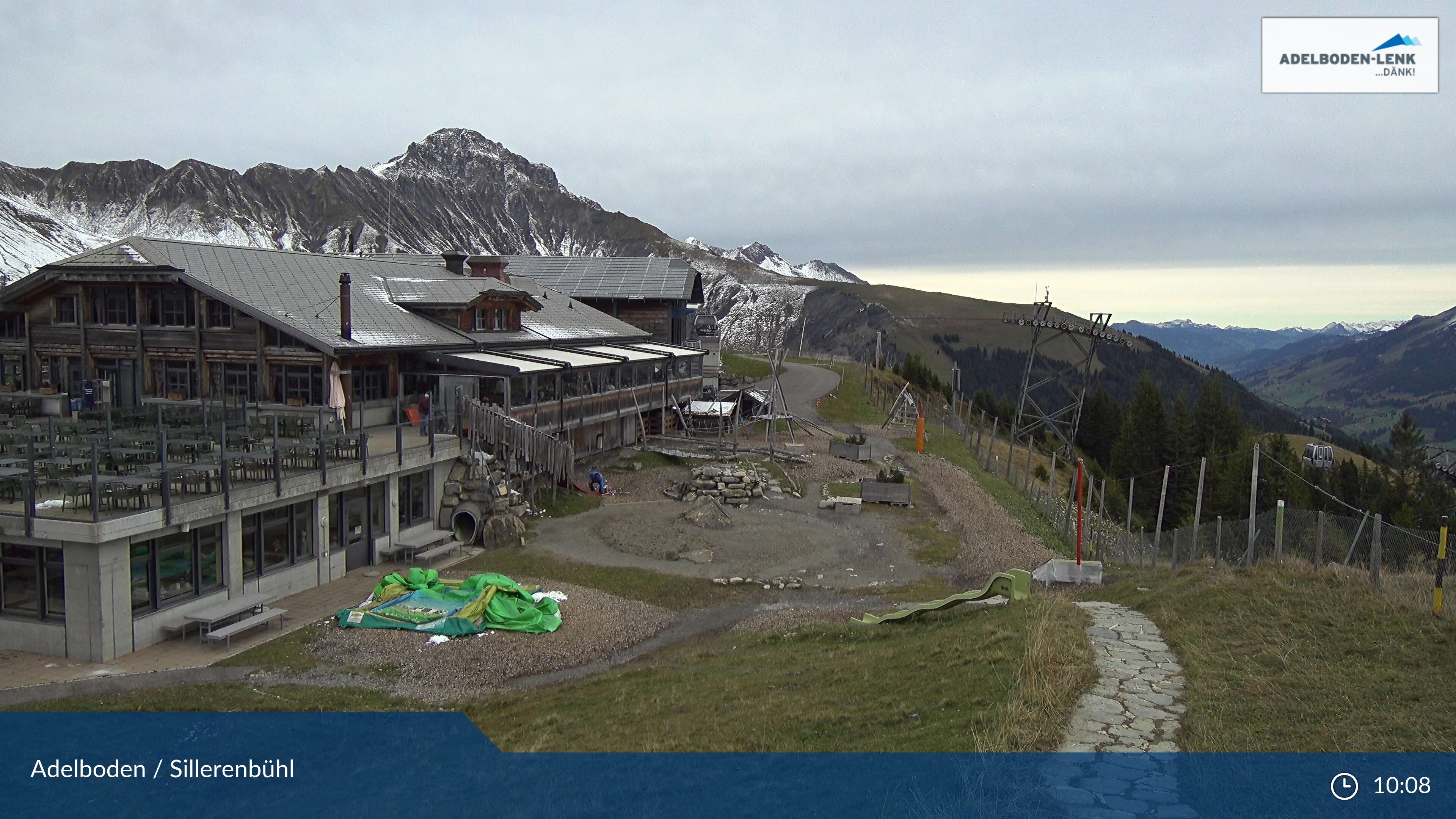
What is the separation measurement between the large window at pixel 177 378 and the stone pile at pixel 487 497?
1087 centimetres

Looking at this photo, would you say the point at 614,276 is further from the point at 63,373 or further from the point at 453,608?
the point at 453,608

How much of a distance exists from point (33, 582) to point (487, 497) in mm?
12095

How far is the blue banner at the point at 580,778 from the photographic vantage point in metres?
8.52

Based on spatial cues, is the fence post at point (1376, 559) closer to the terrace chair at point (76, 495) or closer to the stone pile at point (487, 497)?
the stone pile at point (487, 497)

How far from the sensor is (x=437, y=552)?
25.5 meters

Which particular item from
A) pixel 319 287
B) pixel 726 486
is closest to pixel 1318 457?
pixel 726 486

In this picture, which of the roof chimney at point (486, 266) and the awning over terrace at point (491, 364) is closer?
the awning over terrace at point (491, 364)

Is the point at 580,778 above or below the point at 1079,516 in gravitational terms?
below

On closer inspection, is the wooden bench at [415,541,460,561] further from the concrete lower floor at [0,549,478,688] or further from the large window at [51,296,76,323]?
the large window at [51,296,76,323]

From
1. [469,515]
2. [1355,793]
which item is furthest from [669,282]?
[1355,793]

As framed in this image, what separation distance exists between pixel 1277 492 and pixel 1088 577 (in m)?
48.3

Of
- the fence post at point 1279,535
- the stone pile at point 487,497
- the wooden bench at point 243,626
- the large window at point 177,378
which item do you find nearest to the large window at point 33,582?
the wooden bench at point 243,626

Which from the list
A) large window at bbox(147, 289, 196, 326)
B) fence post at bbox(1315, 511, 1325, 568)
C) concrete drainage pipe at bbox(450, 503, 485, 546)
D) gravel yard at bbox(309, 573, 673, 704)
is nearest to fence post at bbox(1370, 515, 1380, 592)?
fence post at bbox(1315, 511, 1325, 568)

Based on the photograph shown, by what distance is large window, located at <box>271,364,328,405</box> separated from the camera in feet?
100
